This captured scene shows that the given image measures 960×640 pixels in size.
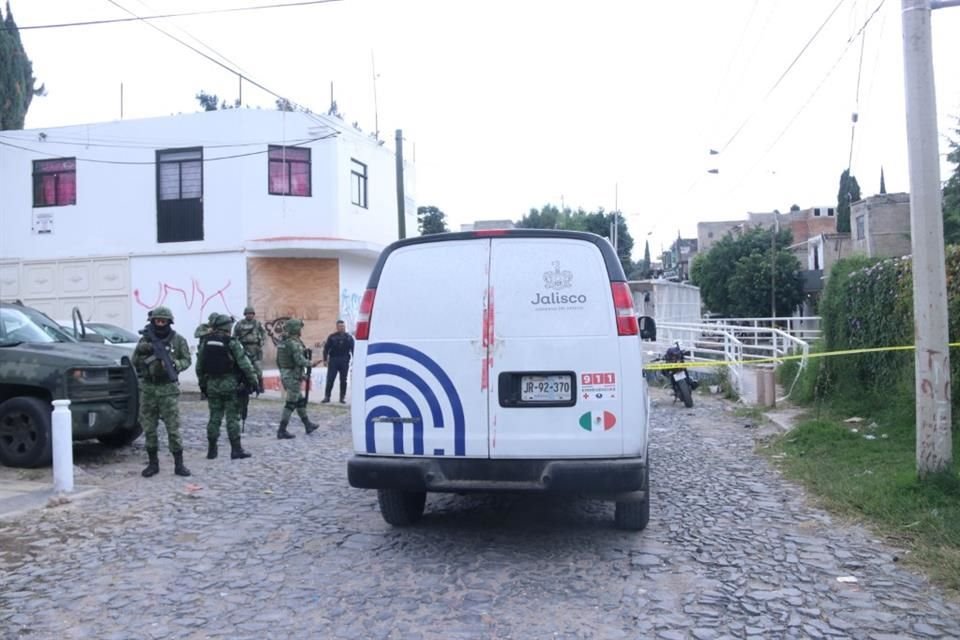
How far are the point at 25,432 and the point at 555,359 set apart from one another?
20.8 feet

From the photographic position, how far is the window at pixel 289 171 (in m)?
20.7

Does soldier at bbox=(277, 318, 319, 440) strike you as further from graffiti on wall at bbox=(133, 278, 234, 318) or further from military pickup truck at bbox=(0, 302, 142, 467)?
graffiti on wall at bbox=(133, 278, 234, 318)

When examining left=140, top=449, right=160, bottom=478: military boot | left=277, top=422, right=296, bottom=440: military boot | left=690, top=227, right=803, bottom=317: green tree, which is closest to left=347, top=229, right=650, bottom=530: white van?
left=140, top=449, right=160, bottom=478: military boot

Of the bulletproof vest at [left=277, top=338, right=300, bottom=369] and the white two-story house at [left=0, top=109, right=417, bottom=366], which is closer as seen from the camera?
the bulletproof vest at [left=277, top=338, right=300, bottom=369]

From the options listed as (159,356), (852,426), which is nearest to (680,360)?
(852,426)

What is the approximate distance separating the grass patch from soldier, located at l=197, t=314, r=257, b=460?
6.02 m

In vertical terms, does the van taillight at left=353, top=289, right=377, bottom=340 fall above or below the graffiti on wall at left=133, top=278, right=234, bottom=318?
below

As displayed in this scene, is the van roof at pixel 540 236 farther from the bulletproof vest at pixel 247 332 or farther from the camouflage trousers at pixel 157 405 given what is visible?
the bulletproof vest at pixel 247 332

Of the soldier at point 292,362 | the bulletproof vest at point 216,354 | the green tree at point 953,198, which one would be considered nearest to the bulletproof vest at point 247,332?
the soldier at point 292,362

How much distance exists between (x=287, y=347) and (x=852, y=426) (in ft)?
24.0

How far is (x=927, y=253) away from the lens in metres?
6.60

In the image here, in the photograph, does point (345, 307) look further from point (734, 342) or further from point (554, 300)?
point (554, 300)

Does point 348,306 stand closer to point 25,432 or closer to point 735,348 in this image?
point 735,348

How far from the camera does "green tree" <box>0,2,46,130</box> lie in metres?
29.7
